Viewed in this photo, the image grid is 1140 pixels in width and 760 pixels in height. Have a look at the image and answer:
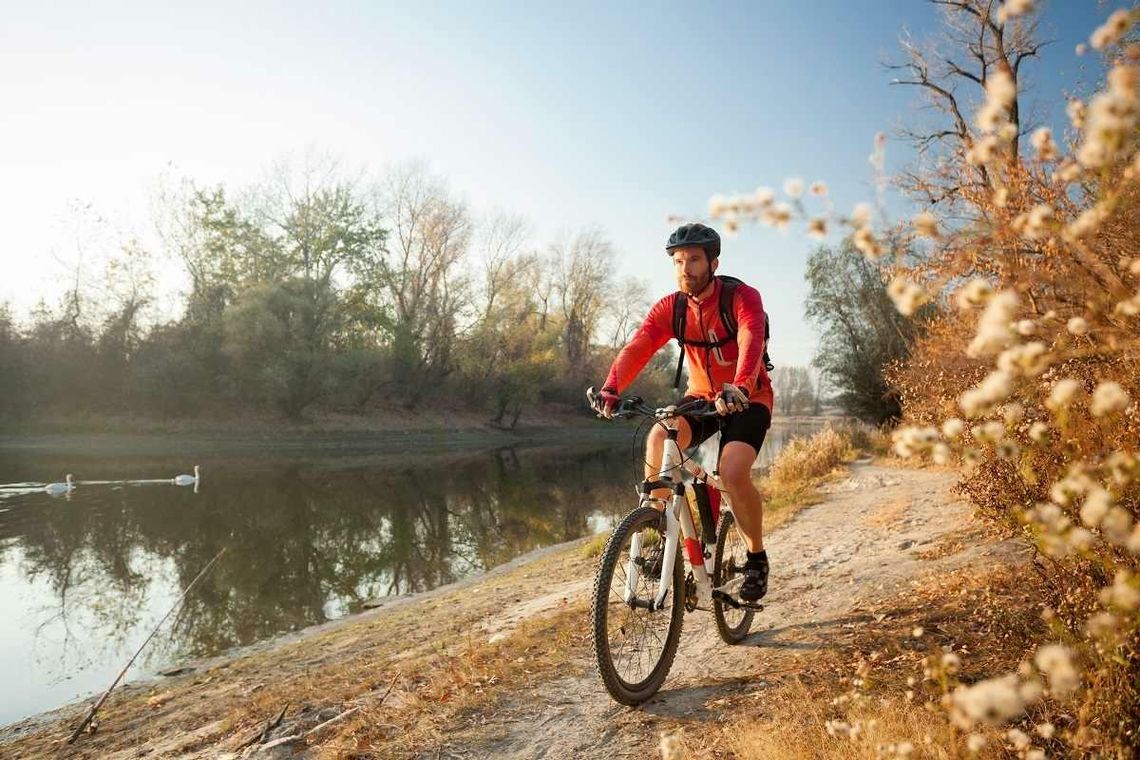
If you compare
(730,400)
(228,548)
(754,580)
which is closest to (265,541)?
(228,548)

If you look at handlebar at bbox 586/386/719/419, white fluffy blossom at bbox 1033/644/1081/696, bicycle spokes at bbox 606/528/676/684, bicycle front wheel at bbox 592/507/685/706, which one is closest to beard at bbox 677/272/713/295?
handlebar at bbox 586/386/719/419

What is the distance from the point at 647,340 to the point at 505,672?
7.46 feet

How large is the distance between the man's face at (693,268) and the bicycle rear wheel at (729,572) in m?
1.44

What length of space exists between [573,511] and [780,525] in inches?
332

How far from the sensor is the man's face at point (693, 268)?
4199mm

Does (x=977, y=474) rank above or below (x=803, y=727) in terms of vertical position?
above

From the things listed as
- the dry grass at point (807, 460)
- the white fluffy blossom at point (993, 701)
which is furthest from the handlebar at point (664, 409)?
the dry grass at point (807, 460)

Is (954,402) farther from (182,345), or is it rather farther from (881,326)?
(182,345)

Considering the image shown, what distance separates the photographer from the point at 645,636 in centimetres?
380

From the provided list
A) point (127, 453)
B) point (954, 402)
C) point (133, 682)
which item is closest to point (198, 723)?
point (133, 682)

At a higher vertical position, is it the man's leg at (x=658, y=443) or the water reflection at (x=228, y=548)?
the man's leg at (x=658, y=443)

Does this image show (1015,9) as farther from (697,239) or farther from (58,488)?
(58,488)

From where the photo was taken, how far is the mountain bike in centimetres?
354

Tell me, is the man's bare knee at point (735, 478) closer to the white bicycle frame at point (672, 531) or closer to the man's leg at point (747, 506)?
the man's leg at point (747, 506)
